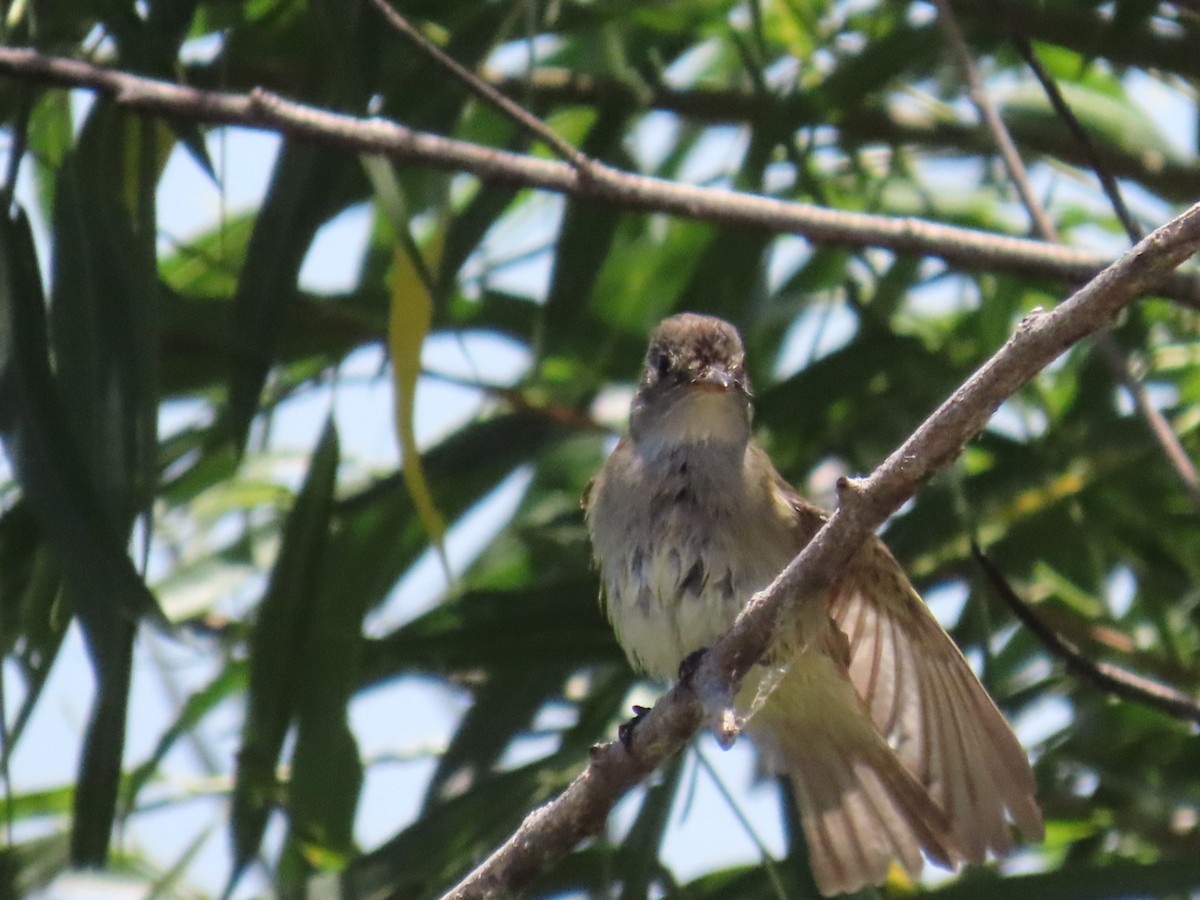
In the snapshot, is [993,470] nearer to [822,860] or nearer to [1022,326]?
[822,860]

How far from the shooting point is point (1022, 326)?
2.39 m

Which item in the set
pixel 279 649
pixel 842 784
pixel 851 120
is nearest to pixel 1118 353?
pixel 842 784

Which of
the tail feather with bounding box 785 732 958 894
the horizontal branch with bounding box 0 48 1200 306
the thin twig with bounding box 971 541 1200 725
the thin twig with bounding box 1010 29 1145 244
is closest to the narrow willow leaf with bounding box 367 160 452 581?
the horizontal branch with bounding box 0 48 1200 306

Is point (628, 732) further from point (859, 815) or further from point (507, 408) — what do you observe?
point (507, 408)

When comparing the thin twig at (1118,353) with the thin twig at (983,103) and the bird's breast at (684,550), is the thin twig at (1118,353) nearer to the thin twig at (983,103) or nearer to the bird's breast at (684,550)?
the thin twig at (983,103)

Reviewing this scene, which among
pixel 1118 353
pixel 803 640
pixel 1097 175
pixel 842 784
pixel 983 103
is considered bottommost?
pixel 842 784

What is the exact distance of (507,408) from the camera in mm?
4863

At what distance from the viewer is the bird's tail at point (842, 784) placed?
378cm

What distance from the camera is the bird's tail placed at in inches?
149

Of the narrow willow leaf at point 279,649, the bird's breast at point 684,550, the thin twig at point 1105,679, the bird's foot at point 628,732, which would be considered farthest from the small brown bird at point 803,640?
the narrow willow leaf at point 279,649

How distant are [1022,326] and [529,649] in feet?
6.82

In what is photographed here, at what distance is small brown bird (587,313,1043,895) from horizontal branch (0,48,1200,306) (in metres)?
0.47

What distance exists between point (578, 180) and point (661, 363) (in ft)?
2.28

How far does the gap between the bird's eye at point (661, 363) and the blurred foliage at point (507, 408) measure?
0.44 m
